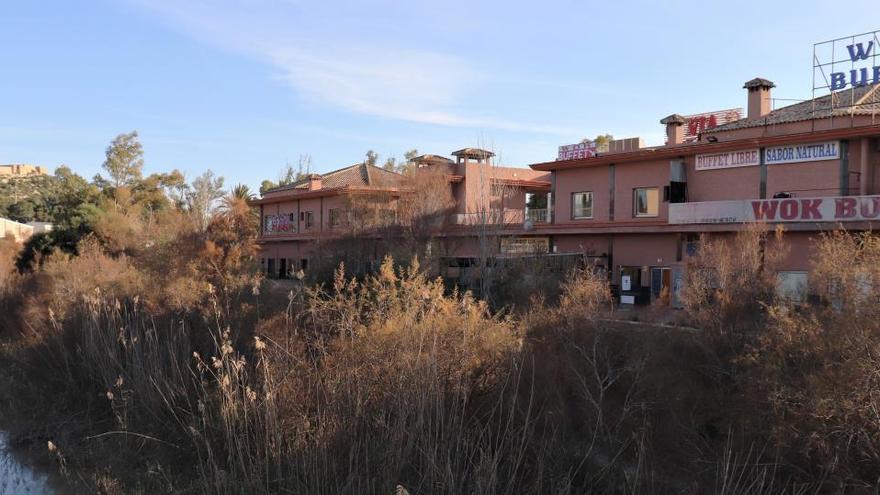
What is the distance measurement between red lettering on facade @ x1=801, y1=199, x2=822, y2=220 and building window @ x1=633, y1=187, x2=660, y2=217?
795cm

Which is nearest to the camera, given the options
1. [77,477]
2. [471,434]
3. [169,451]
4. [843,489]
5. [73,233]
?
[471,434]

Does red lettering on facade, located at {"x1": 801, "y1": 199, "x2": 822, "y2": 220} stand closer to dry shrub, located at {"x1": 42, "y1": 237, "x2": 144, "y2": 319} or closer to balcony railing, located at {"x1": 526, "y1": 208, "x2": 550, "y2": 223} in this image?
balcony railing, located at {"x1": 526, "y1": 208, "x2": 550, "y2": 223}

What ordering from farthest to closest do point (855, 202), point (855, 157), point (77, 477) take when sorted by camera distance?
point (855, 157)
point (855, 202)
point (77, 477)

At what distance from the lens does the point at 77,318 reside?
64.8 feet

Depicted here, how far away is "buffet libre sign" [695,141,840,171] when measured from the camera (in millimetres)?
29203

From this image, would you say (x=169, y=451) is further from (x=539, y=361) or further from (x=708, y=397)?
(x=708, y=397)

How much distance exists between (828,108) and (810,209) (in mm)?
8103

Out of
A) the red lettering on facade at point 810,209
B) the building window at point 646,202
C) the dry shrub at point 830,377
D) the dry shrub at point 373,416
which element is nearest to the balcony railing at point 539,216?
the building window at point 646,202

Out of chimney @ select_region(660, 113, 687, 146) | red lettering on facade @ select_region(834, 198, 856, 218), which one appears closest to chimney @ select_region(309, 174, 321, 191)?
chimney @ select_region(660, 113, 687, 146)

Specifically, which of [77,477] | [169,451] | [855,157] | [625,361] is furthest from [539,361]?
[855,157]

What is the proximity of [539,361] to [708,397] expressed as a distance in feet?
11.6

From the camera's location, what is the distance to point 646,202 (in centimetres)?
3566

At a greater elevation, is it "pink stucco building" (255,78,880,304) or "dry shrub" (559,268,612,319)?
"pink stucco building" (255,78,880,304)

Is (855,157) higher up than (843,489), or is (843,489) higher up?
(855,157)
